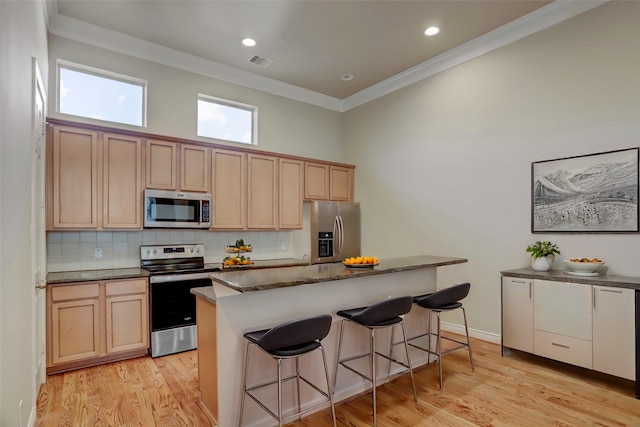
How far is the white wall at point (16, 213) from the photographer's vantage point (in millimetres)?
1541

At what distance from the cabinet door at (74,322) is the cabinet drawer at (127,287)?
0.12m

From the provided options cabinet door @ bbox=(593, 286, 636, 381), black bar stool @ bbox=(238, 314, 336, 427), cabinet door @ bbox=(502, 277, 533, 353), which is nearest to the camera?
black bar stool @ bbox=(238, 314, 336, 427)

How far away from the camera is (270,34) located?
13.1 ft

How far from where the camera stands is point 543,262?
139 inches

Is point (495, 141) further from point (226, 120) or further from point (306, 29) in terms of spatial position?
point (226, 120)

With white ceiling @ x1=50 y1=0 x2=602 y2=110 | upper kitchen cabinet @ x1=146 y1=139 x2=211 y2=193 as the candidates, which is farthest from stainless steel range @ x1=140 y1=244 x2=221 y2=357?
white ceiling @ x1=50 y1=0 x2=602 y2=110

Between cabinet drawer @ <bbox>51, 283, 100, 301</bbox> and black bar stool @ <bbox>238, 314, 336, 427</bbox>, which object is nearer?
black bar stool @ <bbox>238, 314, 336, 427</bbox>

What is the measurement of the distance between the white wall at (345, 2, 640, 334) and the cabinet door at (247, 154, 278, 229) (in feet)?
5.25

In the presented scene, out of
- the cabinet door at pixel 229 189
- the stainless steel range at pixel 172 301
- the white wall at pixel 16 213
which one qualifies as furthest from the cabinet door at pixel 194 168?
the white wall at pixel 16 213

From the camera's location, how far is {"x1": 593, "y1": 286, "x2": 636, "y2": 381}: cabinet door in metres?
2.81

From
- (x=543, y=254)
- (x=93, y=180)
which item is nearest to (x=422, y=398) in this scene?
(x=543, y=254)

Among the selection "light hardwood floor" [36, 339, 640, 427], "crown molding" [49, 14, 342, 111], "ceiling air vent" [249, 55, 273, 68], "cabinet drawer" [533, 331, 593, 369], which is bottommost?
"light hardwood floor" [36, 339, 640, 427]

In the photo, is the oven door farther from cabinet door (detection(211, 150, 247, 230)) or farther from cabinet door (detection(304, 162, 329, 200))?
cabinet door (detection(304, 162, 329, 200))

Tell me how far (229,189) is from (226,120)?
115 centimetres
